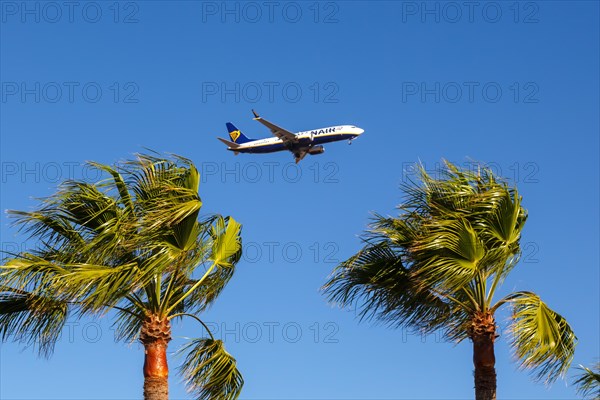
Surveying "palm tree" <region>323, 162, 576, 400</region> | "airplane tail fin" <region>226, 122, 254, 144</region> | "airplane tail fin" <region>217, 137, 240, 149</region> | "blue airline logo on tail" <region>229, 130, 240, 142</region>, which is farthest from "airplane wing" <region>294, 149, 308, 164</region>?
"palm tree" <region>323, 162, 576, 400</region>

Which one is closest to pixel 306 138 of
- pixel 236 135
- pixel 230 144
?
pixel 230 144

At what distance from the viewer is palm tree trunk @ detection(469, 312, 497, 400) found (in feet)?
35.6

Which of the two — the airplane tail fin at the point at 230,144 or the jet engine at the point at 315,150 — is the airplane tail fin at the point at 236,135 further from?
the jet engine at the point at 315,150

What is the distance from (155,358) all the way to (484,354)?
3896 mm

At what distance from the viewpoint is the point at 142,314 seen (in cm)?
1069

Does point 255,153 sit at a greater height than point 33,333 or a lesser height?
greater

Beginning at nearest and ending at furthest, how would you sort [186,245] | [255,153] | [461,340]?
1. [186,245]
2. [461,340]
3. [255,153]

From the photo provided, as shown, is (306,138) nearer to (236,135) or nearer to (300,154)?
(300,154)

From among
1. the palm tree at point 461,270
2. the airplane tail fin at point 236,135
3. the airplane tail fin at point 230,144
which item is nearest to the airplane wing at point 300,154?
the airplane tail fin at point 230,144

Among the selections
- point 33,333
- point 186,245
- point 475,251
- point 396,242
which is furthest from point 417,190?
point 33,333

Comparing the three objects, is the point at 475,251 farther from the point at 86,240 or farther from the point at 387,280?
the point at 86,240

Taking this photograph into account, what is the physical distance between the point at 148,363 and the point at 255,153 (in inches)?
2641

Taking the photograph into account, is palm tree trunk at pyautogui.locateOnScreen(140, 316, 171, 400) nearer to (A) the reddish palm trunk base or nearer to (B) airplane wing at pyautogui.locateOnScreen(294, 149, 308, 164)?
(A) the reddish palm trunk base

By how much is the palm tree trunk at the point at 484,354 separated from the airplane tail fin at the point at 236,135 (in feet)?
243
